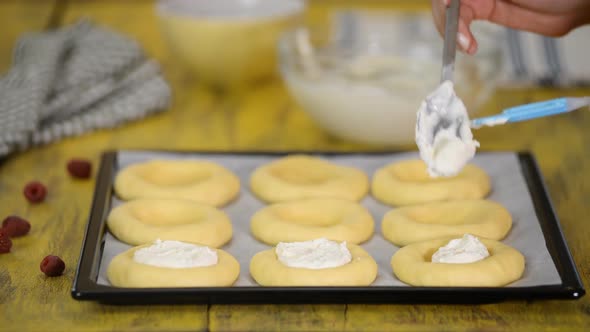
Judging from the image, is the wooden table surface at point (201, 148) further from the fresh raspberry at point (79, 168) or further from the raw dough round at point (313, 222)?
the raw dough round at point (313, 222)

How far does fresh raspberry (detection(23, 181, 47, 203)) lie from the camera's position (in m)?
1.84

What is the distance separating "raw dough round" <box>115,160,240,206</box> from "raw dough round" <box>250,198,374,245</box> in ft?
0.45

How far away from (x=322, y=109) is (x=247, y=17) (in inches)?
17.8

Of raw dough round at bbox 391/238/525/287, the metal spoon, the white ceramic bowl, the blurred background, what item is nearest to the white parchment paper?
raw dough round at bbox 391/238/525/287

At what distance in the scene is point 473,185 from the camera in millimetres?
1800

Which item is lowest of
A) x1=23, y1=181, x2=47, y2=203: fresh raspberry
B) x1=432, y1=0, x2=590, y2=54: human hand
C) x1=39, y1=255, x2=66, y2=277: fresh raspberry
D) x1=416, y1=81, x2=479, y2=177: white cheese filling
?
x1=23, y1=181, x2=47, y2=203: fresh raspberry

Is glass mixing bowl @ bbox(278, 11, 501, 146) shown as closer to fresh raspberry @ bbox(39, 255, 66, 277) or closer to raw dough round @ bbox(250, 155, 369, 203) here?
raw dough round @ bbox(250, 155, 369, 203)

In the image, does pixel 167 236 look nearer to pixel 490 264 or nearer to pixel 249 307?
pixel 249 307

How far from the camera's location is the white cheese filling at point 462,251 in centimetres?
144

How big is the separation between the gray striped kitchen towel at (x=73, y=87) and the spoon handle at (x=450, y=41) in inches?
43.5

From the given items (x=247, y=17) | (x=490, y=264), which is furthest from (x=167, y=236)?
(x=247, y=17)

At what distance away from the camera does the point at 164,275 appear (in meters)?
1.37

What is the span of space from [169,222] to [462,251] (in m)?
0.62

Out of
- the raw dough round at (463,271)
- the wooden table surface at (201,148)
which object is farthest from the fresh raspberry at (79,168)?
the raw dough round at (463,271)
